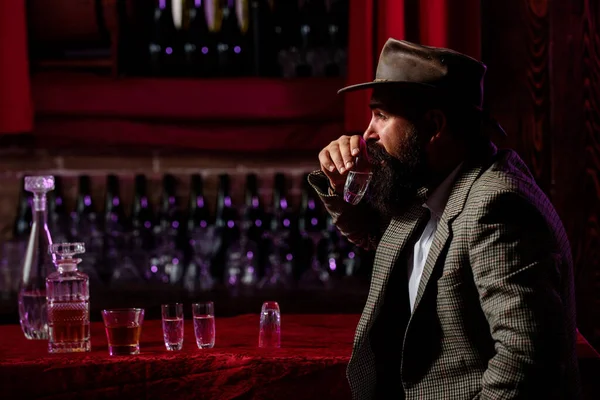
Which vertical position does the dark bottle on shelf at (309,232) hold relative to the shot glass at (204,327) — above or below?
below

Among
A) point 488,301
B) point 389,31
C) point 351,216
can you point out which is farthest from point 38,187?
point 389,31

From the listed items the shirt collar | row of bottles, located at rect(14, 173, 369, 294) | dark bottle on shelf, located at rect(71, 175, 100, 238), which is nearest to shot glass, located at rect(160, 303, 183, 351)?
the shirt collar

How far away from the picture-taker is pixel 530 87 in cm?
363

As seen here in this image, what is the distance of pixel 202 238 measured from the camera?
3703 mm

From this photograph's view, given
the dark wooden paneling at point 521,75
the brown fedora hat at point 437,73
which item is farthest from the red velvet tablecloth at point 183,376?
the dark wooden paneling at point 521,75

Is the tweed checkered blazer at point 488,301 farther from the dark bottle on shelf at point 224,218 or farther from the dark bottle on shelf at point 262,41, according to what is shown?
the dark bottle on shelf at point 262,41

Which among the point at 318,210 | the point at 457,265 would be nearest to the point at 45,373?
the point at 457,265

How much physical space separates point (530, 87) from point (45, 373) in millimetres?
2273

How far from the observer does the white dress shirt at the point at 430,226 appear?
6.14 feet

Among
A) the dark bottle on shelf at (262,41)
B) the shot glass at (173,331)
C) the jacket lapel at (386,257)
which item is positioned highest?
the dark bottle on shelf at (262,41)

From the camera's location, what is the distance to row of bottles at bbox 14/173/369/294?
359cm

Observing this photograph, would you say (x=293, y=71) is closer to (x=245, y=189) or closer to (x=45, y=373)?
(x=245, y=189)

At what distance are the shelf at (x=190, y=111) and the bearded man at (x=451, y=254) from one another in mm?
1581

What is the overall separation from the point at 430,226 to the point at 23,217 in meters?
2.38
